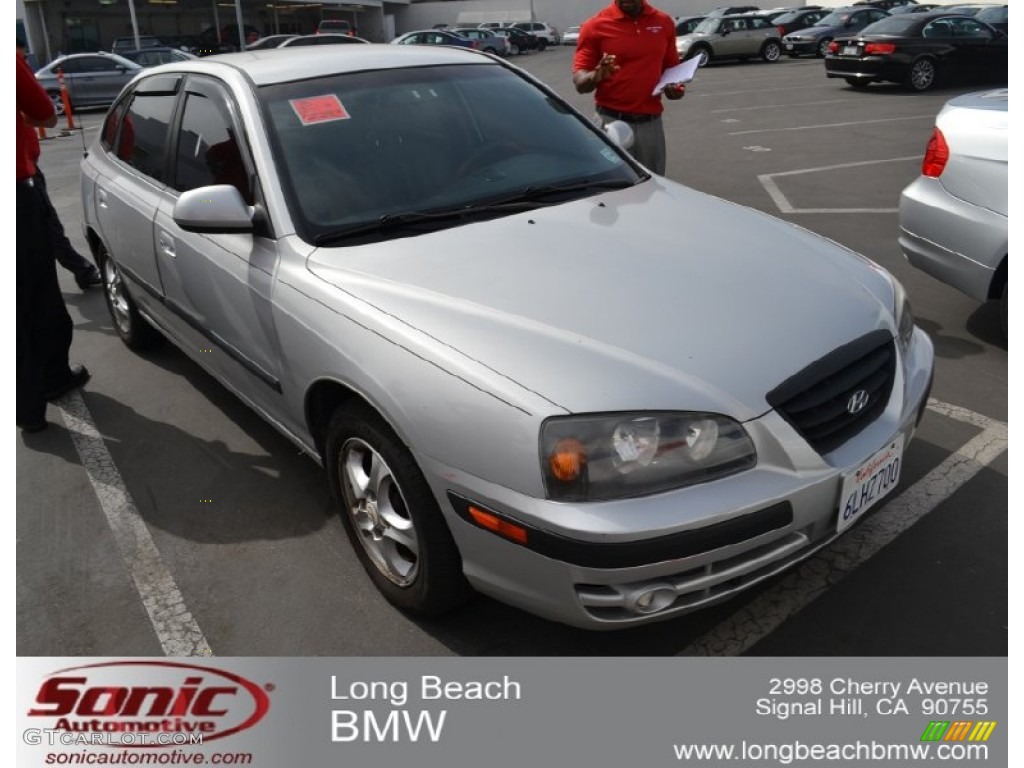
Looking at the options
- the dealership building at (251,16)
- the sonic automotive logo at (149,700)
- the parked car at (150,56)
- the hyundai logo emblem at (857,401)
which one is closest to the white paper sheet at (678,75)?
the hyundai logo emblem at (857,401)

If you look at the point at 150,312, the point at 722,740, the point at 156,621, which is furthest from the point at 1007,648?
the point at 150,312

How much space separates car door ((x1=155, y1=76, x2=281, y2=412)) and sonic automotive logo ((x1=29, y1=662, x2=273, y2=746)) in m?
1.02

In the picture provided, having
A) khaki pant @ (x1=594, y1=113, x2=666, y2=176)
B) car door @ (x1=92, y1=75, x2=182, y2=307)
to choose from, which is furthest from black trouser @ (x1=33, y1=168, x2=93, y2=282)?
khaki pant @ (x1=594, y1=113, x2=666, y2=176)

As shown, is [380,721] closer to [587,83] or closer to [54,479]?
[54,479]

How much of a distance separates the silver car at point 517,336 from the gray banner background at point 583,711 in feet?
1.06

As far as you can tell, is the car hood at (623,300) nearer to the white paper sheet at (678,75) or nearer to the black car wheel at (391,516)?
the black car wheel at (391,516)

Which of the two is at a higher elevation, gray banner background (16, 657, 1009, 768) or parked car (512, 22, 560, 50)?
parked car (512, 22, 560, 50)

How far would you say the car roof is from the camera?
10.9 feet

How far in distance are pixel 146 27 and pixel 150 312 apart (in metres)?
41.9

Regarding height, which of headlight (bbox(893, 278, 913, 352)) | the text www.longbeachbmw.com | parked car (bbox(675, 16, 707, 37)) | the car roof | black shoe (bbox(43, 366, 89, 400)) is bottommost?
the text www.longbeachbmw.com

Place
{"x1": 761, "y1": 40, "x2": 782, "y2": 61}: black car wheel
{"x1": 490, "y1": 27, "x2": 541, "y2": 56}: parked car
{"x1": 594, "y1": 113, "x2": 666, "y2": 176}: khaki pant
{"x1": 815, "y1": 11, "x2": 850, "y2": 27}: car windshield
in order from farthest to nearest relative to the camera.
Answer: {"x1": 490, "y1": 27, "x2": 541, "y2": 56}: parked car < {"x1": 761, "y1": 40, "x2": 782, "y2": 61}: black car wheel < {"x1": 815, "y1": 11, "x2": 850, "y2": 27}: car windshield < {"x1": 594, "y1": 113, "x2": 666, "y2": 176}: khaki pant

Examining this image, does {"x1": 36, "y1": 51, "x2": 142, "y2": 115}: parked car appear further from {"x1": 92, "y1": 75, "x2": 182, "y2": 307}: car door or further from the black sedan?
{"x1": 92, "y1": 75, "x2": 182, "y2": 307}: car door

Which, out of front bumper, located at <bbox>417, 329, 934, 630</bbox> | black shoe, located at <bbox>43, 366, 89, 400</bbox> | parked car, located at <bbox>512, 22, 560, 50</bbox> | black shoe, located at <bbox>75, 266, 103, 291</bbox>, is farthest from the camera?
parked car, located at <bbox>512, 22, 560, 50</bbox>

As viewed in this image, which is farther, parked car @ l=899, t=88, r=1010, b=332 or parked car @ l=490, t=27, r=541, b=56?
parked car @ l=490, t=27, r=541, b=56
